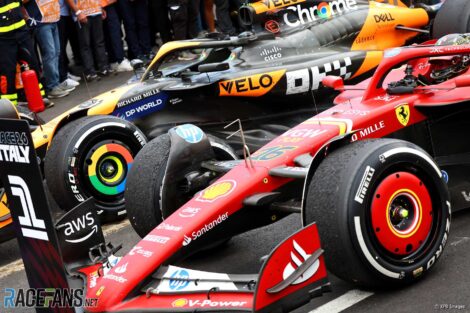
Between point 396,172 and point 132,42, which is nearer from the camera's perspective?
point 396,172

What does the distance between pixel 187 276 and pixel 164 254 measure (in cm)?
27

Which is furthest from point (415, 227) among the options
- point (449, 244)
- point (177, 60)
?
point (177, 60)

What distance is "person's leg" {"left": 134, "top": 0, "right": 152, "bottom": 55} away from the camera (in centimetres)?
1350

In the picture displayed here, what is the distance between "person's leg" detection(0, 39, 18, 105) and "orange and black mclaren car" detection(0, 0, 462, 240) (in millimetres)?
3060

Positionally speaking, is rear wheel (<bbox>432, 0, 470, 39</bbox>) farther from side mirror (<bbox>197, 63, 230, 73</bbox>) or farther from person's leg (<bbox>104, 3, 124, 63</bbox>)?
person's leg (<bbox>104, 3, 124, 63</bbox>)

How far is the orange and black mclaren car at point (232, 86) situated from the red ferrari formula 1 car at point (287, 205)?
1.61 meters

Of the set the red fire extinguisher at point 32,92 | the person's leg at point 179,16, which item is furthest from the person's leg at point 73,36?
the red fire extinguisher at point 32,92

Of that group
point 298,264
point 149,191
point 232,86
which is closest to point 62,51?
point 232,86

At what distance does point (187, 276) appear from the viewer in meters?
4.97

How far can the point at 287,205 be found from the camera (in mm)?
5523

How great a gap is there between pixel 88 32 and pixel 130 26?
968 mm

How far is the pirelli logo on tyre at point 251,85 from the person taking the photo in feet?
27.9

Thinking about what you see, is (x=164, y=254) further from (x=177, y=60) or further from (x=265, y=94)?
(x=177, y=60)

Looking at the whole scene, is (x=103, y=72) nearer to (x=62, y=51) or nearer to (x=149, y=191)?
(x=62, y=51)
